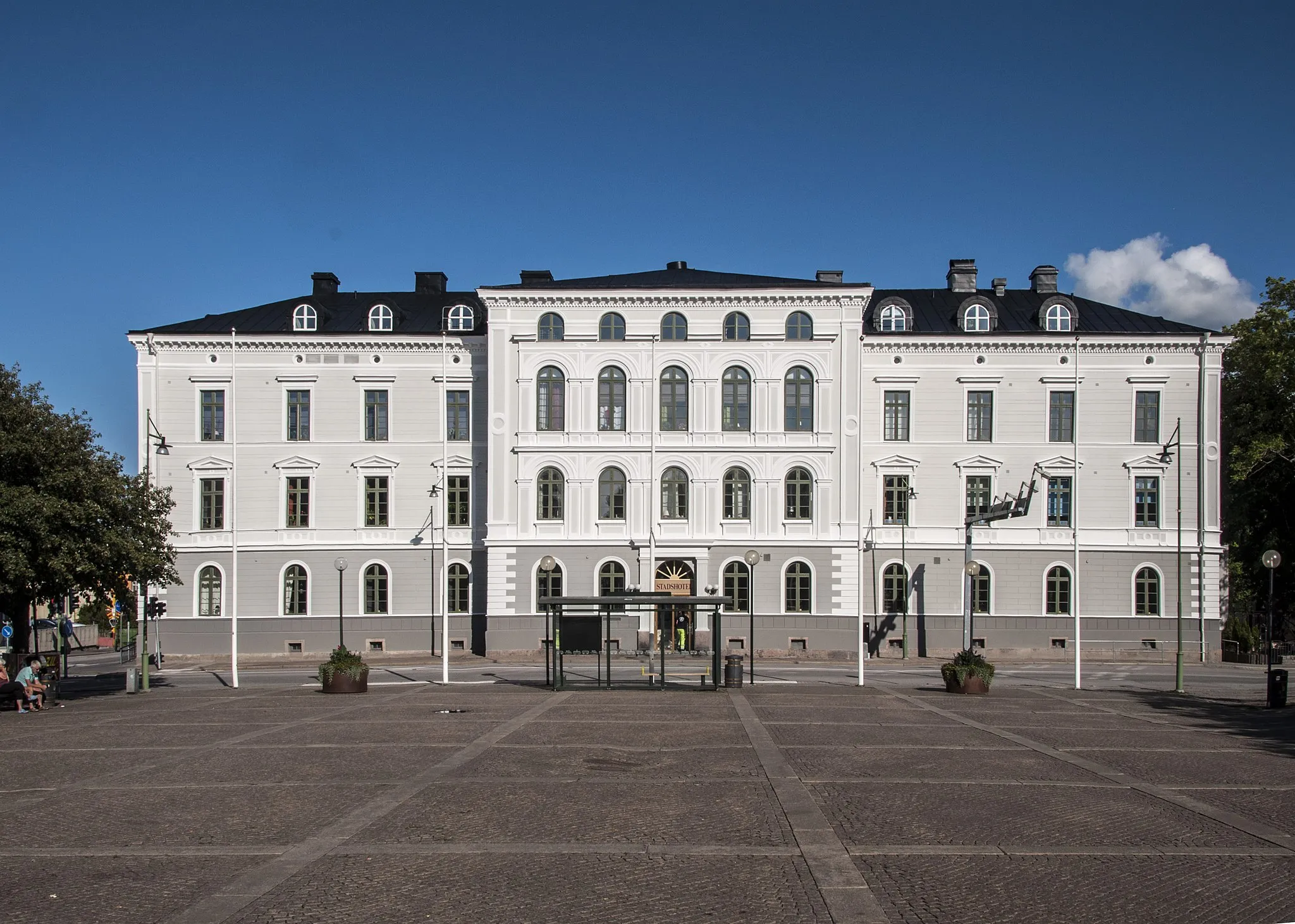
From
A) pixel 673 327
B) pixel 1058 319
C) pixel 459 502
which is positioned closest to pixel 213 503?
pixel 459 502

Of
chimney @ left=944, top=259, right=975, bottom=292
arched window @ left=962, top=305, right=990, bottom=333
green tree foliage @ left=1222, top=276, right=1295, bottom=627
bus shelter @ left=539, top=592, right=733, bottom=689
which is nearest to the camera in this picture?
bus shelter @ left=539, top=592, right=733, bottom=689

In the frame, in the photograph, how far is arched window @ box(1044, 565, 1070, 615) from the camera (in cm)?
4931

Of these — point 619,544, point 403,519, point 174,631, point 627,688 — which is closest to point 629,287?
point 619,544

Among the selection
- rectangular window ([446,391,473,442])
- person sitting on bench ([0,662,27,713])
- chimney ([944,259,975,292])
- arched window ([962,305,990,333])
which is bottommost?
person sitting on bench ([0,662,27,713])

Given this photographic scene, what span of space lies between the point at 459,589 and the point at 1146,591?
94.8 feet

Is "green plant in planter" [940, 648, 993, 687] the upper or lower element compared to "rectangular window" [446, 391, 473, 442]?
lower

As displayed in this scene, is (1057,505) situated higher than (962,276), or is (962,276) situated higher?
(962,276)

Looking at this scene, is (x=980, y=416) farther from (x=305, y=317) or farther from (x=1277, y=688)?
(x=305, y=317)

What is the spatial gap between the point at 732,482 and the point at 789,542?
3354 mm

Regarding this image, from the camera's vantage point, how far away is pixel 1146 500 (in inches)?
1954

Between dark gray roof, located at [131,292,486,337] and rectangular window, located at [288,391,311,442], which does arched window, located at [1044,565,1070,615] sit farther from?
rectangular window, located at [288,391,311,442]

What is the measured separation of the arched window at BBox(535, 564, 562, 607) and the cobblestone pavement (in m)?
21.5

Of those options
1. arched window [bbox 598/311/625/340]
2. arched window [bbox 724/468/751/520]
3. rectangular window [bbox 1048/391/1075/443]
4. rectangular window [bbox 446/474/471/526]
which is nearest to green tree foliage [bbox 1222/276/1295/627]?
rectangular window [bbox 1048/391/1075/443]

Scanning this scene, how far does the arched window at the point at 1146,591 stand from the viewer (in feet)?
161
